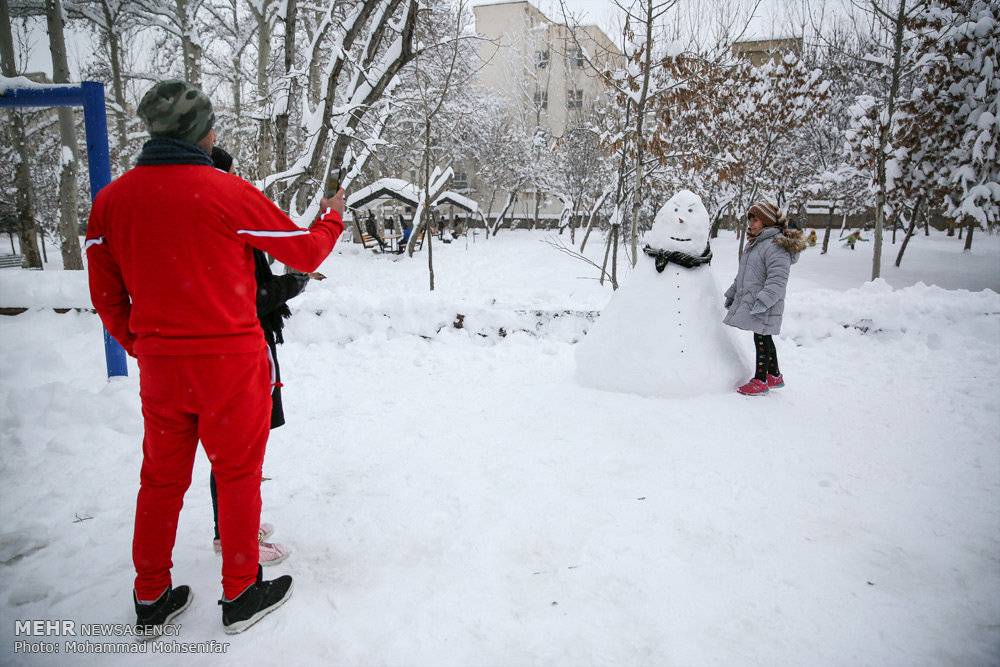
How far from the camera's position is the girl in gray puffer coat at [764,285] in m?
4.28

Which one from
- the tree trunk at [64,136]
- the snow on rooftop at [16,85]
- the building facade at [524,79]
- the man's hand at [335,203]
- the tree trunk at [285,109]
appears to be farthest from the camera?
the building facade at [524,79]

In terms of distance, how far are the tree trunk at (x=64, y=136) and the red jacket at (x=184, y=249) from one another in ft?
32.7

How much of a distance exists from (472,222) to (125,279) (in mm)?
39382

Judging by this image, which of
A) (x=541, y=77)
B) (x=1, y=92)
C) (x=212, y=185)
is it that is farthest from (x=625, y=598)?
(x=541, y=77)

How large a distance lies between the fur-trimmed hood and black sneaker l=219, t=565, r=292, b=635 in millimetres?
4266

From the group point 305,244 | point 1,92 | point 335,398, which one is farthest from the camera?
point 335,398

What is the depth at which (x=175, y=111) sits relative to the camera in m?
1.74

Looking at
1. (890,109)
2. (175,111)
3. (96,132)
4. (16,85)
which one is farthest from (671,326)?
(890,109)

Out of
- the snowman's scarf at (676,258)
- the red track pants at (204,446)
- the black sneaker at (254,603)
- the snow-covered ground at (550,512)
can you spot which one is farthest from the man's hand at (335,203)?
the snowman's scarf at (676,258)

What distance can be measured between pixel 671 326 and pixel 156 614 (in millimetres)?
3780

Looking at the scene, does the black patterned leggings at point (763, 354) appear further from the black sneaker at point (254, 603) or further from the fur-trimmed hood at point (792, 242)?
the black sneaker at point (254, 603)

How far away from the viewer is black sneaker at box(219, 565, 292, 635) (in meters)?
1.87

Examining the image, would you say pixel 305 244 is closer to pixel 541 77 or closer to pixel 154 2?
pixel 154 2

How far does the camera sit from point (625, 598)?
2.10 meters
